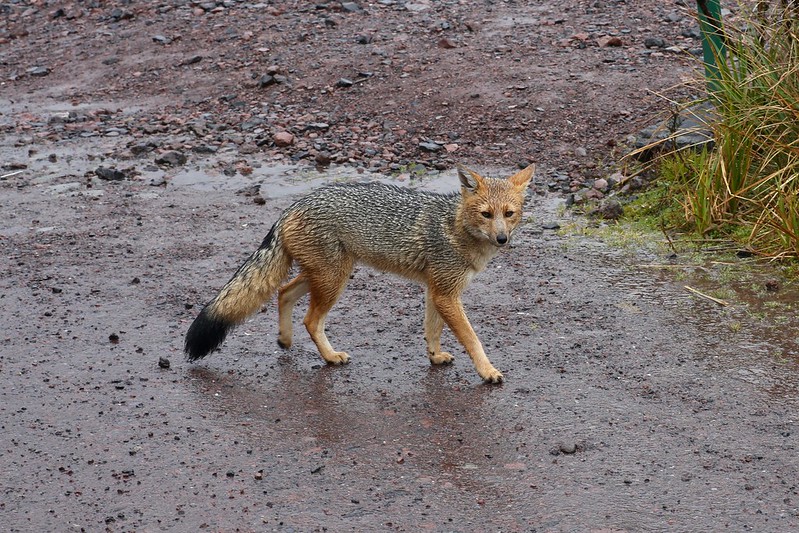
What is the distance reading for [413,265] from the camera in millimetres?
6469

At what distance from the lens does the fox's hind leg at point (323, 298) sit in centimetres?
636

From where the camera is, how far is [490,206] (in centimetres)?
610

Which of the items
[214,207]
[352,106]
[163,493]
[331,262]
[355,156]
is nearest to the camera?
[163,493]

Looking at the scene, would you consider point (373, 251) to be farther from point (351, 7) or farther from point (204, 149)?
point (351, 7)

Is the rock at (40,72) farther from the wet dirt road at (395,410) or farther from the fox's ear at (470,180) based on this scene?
the fox's ear at (470,180)

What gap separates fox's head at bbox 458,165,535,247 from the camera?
6059 millimetres

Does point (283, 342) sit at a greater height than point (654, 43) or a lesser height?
greater

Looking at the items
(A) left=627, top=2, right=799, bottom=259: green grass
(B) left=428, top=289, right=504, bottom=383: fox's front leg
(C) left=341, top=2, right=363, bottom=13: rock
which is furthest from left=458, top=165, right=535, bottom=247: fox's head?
(C) left=341, top=2, right=363, bottom=13: rock

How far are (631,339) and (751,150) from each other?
7.45ft

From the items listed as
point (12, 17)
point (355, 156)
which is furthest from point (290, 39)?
point (12, 17)

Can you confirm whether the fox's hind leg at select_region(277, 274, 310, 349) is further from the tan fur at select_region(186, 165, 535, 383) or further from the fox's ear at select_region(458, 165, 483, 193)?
the fox's ear at select_region(458, 165, 483, 193)

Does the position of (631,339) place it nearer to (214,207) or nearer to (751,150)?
(751,150)

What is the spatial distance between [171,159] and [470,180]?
5.24m

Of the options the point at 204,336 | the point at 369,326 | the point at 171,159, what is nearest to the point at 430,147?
the point at 171,159
